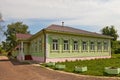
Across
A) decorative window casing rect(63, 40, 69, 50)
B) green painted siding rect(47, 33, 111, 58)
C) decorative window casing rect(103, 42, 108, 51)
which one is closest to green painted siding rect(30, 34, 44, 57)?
green painted siding rect(47, 33, 111, 58)

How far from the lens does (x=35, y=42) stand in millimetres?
31312

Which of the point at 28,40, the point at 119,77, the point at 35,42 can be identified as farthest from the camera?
the point at 28,40

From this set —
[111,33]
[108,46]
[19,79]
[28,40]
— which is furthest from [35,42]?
[111,33]

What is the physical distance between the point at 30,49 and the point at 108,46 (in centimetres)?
1324

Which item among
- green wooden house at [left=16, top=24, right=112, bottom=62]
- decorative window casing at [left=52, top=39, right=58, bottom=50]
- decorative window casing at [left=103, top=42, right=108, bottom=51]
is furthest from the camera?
decorative window casing at [left=103, top=42, right=108, bottom=51]

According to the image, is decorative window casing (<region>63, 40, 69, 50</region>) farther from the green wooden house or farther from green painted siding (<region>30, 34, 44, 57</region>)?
green painted siding (<region>30, 34, 44, 57</region>)

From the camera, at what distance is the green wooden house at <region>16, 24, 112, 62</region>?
25.9 m

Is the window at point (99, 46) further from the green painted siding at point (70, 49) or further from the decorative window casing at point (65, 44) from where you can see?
the decorative window casing at point (65, 44)

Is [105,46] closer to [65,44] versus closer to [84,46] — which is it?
[84,46]

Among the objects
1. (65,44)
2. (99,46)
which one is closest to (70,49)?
(65,44)

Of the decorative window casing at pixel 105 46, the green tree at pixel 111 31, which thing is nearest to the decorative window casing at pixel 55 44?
the decorative window casing at pixel 105 46

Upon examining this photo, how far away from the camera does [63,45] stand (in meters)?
27.6

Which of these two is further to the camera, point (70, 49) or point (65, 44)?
point (70, 49)

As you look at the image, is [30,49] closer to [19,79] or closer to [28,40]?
[28,40]
